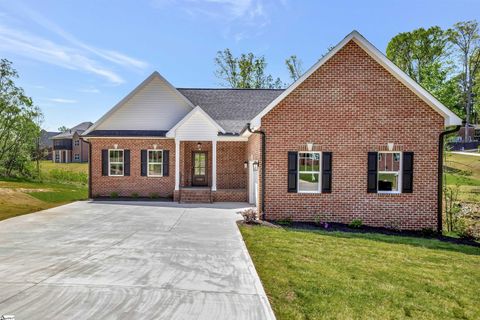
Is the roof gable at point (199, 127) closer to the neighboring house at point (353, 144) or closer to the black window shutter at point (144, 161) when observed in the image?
the black window shutter at point (144, 161)

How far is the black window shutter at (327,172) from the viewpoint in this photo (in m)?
12.1

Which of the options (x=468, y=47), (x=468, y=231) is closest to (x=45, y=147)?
(x=468, y=231)

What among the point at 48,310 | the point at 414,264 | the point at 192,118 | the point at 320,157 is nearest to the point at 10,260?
the point at 48,310

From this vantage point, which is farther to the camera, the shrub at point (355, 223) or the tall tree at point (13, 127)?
the tall tree at point (13, 127)

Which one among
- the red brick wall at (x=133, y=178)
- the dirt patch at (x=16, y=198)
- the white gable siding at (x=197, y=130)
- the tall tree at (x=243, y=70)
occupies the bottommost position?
the dirt patch at (x=16, y=198)

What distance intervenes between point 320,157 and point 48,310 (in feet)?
32.3

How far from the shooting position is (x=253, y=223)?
11469 mm

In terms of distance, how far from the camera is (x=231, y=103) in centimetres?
2088

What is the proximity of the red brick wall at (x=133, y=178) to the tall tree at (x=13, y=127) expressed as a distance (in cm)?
1520

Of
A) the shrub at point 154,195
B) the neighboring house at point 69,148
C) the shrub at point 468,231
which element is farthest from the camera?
the neighboring house at point 69,148

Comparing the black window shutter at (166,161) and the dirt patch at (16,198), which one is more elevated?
the black window shutter at (166,161)

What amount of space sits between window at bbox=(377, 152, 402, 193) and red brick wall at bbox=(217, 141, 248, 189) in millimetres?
8010

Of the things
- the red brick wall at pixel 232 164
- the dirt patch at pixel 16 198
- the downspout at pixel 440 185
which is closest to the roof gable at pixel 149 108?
the red brick wall at pixel 232 164

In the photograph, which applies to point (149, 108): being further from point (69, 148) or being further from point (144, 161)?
point (69, 148)
